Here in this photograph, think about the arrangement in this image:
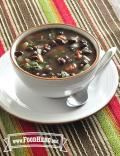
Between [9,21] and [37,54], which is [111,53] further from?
[9,21]

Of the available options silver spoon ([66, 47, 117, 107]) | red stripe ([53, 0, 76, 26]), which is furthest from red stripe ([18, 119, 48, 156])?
red stripe ([53, 0, 76, 26])

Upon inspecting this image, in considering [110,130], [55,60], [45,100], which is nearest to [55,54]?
[55,60]

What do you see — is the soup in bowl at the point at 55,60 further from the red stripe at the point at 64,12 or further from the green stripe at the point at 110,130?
the red stripe at the point at 64,12

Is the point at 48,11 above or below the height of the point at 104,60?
above

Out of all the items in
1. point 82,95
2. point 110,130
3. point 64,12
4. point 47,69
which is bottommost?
point 110,130

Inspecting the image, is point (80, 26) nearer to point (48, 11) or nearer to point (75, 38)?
point (48, 11)

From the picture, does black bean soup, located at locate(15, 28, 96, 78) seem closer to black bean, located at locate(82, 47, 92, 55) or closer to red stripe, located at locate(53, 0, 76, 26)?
black bean, located at locate(82, 47, 92, 55)
